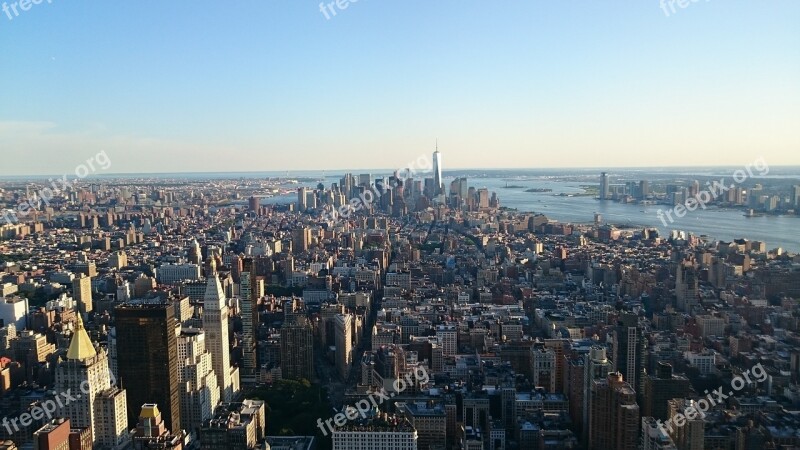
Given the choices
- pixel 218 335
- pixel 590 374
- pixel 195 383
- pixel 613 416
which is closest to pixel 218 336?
pixel 218 335

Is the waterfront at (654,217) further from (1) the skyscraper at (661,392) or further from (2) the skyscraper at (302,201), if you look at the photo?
(1) the skyscraper at (661,392)

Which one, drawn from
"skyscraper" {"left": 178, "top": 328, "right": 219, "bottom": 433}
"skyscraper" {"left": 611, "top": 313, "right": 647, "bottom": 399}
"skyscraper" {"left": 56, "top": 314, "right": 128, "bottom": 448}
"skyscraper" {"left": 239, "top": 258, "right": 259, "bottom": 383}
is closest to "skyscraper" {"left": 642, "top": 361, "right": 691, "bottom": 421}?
"skyscraper" {"left": 611, "top": 313, "right": 647, "bottom": 399}

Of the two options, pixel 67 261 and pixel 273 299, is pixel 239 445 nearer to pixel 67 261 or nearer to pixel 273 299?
pixel 273 299

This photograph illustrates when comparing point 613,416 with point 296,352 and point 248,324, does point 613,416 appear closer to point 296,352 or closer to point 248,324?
point 296,352

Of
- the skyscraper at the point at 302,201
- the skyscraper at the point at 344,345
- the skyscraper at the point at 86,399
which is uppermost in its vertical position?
the skyscraper at the point at 302,201

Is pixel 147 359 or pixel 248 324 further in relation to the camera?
pixel 248 324

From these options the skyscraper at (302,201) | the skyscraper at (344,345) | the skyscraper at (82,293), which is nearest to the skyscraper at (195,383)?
the skyscraper at (344,345)

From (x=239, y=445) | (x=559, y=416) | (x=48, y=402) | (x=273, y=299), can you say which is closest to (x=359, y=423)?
(x=239, y=445)
